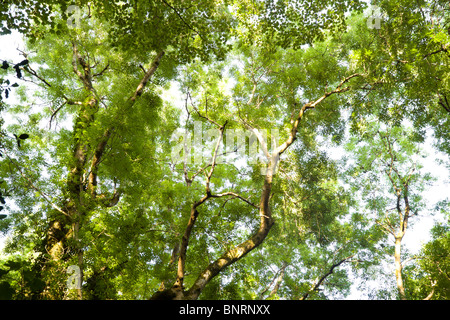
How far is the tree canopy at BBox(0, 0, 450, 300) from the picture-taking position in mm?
6566

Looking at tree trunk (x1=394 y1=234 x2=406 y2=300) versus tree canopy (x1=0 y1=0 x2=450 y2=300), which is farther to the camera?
tree trunk (x1=394 y1=234 x2=406 y2=300)

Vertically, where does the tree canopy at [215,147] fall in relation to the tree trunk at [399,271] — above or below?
above

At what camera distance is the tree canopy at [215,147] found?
6566 mm

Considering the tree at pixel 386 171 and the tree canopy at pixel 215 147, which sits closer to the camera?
the tree canopy at pixel 215 147

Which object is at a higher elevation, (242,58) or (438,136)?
(242,58)

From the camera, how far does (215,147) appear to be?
8836 mm

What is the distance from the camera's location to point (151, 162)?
30.7 feet

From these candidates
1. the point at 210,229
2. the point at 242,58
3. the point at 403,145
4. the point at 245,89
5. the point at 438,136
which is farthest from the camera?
the point at 403,145

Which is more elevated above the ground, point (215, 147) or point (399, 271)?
point (215, 147)

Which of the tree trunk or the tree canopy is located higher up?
the tree canopy

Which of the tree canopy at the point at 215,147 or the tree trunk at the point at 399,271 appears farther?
the tree trunk at the point at 399,271
